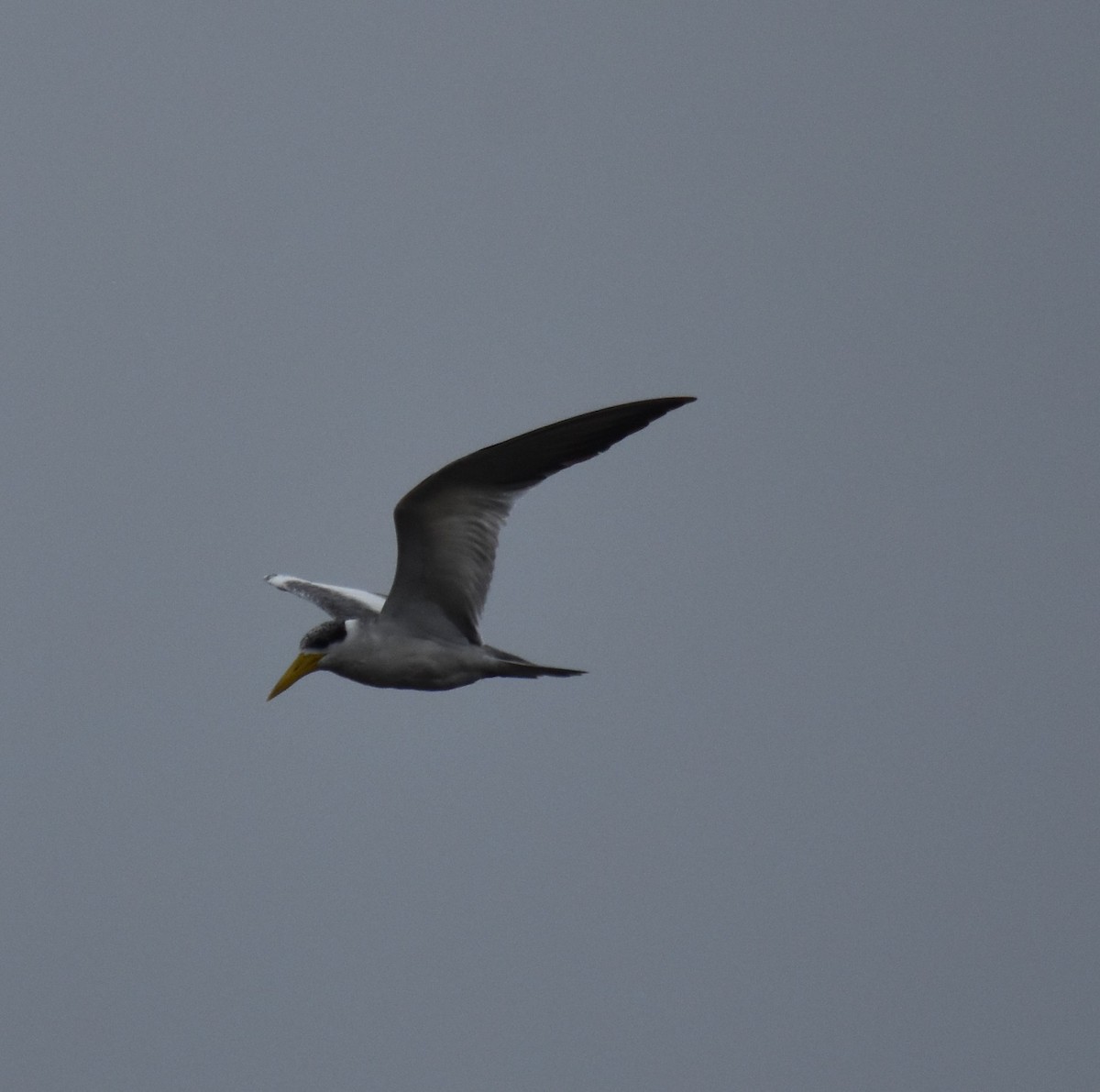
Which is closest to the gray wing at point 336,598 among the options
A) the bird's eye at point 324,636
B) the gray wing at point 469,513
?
the bird's eye at point 324,636

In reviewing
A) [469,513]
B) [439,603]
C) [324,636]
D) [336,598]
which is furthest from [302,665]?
[336,598]

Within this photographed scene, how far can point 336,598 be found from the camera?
54.5 feet

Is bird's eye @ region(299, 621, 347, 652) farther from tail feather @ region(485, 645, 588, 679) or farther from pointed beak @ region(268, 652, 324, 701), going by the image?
tail feather @ region(485, 645, 588, 679)

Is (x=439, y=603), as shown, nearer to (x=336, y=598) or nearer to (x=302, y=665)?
(x=302, y=665)

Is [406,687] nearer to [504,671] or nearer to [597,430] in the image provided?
[504,671]

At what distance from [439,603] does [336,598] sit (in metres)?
2.41

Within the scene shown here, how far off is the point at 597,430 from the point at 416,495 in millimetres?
1425

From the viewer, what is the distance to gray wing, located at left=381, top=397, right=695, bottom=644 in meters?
13.3

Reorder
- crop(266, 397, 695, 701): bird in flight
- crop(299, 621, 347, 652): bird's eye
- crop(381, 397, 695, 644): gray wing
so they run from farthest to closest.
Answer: crop(299, 621, 347, 652): bird's eye → crop(266, 397, 695, 701): bird in flight → crop(381, 397, 695, 644): gray wing

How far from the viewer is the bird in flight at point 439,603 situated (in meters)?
13.9

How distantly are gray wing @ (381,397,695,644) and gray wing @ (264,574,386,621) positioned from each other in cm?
81

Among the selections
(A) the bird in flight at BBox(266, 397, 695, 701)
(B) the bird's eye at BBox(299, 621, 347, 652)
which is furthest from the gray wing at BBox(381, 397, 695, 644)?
(B) the bird's eye at BBox(299, 621, 347, 652)

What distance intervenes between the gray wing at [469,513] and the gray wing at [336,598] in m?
0.81

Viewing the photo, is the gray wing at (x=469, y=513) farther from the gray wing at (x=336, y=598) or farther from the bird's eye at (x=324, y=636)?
the gray wing at (x=336, y=598)
